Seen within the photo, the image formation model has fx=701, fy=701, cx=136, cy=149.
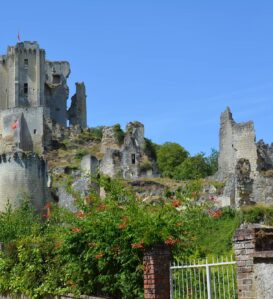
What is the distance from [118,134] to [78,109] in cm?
2323

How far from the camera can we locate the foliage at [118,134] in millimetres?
74625

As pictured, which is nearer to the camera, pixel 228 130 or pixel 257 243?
pixel 257 243

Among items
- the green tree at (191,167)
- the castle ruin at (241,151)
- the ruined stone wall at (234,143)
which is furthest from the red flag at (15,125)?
the ruined stone wall at (234,143)

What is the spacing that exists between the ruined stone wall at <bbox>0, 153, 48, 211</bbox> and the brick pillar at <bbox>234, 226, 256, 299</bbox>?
1213 inches

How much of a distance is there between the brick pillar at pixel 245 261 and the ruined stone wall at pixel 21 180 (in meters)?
30.8

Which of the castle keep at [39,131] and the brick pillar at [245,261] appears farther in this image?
the castle keep at [39,131]

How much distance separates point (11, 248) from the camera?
18016 millimetres

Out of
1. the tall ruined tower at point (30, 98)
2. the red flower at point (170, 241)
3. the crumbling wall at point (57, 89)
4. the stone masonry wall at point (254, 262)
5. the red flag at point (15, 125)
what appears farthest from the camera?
the crumbling wall at point (57, 89)

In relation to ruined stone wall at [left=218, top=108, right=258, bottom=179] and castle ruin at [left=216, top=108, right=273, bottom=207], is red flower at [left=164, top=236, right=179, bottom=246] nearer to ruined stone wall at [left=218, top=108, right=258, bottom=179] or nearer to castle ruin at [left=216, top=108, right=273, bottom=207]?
castle ruin at [left=216, top=108, right=273, bottom=207]

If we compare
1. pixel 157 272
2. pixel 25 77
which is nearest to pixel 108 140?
pixel 25 77

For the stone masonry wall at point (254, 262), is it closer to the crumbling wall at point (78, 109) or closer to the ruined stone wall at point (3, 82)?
the ruined stone wall at point (3, 82)

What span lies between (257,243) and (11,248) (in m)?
9.15

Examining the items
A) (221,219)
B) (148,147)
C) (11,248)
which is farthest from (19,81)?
(11,248)

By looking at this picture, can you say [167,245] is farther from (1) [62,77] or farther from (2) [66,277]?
(1) [62,77]
